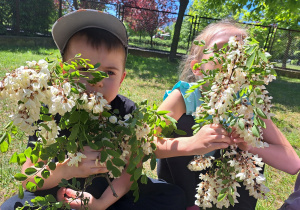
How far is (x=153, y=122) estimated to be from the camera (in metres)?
1.30

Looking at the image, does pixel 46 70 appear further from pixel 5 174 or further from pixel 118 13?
pixel 118 13

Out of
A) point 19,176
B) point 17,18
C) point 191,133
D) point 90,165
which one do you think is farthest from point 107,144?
point 17,18

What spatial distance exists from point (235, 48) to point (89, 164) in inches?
35.9

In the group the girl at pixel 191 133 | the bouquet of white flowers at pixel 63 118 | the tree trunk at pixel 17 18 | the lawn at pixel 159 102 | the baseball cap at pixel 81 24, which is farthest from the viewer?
the tree trunk at pixel 17 18

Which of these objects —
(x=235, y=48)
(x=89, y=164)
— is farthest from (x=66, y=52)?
(x=235, y=48)

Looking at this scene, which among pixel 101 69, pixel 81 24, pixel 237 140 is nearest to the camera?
pixel 237 140

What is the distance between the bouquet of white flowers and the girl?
0.71m

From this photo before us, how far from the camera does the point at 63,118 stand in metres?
1.03

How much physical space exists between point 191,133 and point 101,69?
0.93 metres

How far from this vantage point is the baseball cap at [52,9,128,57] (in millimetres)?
1692

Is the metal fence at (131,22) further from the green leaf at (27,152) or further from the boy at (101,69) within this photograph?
the green leaf at (27,152)

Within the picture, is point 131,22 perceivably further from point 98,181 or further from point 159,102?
point 98,181

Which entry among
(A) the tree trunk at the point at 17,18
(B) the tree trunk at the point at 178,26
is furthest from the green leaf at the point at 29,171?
(A) the tree trunk at the point at 17,18

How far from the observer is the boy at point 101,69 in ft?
5.24
